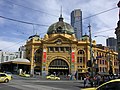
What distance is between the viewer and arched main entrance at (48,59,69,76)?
251 feet

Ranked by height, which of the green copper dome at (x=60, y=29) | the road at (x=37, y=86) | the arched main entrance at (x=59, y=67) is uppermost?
the green copper dome at (x=60, y=29)

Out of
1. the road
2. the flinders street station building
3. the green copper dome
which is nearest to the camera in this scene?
the road

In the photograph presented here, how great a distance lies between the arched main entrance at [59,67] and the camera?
76625 mm

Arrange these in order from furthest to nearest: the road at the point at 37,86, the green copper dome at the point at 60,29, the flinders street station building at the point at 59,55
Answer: the green copper dome at the point at 60,29, the flinders street station building at the point at 59,55, the road at the point at 37,86

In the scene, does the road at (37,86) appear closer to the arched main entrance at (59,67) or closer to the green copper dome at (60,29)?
the arched main entrance at (59,67)

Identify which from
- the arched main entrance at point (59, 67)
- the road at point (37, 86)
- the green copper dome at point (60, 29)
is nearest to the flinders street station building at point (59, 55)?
the arched main entrance at point (59, 67)

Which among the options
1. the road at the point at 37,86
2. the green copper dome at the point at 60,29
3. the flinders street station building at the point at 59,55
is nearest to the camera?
the road at the point at 37,86

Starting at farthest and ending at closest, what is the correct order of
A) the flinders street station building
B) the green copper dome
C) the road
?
1. the green copper dome
2. the flinders street station building
3. the road

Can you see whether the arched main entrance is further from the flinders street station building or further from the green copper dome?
the green copper dome

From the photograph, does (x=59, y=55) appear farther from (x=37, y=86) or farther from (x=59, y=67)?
(x=37, y=86)

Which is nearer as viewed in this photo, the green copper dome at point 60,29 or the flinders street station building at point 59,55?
the flinders street station building at point 59,55

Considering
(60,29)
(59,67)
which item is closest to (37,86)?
(59,67)

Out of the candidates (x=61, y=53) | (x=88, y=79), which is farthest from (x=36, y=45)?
(x=88, y=79)

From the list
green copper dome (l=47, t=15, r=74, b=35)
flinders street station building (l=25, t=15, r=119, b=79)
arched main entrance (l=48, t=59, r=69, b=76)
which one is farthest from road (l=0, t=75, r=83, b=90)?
green copper dome (l=47, t=15, r=74, b=35)
